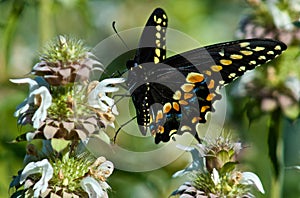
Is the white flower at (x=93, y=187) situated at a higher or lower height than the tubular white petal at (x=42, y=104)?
lower

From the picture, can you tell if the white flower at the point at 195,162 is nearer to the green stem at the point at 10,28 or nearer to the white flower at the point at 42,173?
the white flower at the point at 42,173

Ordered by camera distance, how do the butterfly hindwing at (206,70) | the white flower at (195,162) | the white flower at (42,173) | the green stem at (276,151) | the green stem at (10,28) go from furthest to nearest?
the green stem at (10,28) → the green stem at (276,151) → the butterfly hindwing at (206,70) → the white flower at (195,162) → the white flower at (42,173)

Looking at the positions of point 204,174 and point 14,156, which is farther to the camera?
point 14,156

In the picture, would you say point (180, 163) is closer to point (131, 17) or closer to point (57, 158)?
point (57, 158)

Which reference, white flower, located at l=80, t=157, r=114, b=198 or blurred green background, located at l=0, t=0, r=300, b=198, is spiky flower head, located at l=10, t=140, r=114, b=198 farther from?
blurred green background, located at l=0, t=0, r=300, b=198

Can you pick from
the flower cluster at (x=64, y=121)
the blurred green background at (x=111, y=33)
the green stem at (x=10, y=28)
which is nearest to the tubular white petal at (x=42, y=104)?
the flower cluster at (x=64, y=121)

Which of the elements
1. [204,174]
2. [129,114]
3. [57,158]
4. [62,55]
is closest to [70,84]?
[62,55]

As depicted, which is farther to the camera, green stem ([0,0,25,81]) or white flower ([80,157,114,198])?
green stem ([0,0,25,81])

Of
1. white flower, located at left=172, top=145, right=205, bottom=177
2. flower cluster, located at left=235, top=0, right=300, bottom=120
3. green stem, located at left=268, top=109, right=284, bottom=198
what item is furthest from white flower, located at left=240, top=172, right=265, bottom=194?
flower cluster, located at left=235, top=0, right=300, bottom=120
